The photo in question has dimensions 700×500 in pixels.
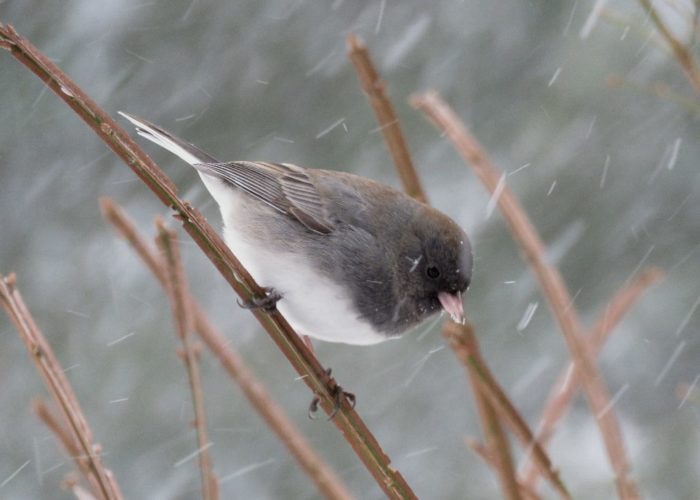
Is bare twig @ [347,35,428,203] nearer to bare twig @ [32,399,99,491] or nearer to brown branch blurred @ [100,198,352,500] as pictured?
brown branch blurred @ [100,198,352,500]

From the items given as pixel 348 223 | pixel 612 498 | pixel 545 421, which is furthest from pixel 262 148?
pixel 545 421

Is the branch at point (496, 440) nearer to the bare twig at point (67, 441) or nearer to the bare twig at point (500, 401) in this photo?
the bare twig at point (500, 401)

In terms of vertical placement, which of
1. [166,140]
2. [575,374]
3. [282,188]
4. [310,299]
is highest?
[166,140]

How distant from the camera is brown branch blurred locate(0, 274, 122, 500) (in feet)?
3.53

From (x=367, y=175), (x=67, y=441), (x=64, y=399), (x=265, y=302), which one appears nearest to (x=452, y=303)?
(x=265, y=302)

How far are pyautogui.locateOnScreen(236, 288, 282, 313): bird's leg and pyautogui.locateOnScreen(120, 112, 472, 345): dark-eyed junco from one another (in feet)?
0.11

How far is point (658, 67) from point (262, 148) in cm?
211

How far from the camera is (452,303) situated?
2094mm

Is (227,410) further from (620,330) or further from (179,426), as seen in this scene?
(620,330)

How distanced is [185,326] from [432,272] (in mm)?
1015

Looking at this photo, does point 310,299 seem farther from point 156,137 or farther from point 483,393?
point 483,393

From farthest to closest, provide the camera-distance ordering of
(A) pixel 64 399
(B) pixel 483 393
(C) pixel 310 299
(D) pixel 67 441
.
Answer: (C) pixel 310 299, (D) pixel 67 441, (B) pixel 483 393, (A) pixel 64 399

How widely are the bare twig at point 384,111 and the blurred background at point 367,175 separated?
2472 mm

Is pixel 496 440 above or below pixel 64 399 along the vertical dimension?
below
